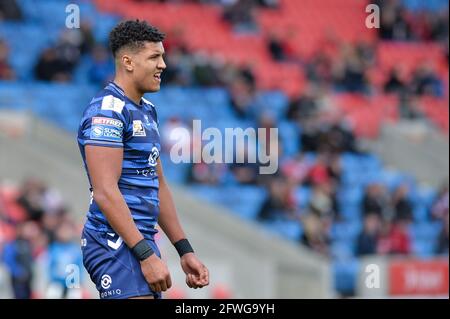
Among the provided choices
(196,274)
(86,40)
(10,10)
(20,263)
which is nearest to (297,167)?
(86,40)

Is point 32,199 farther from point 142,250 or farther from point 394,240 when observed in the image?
point 142,250

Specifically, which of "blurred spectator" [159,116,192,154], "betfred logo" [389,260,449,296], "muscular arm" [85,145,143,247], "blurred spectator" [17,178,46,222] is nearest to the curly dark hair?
"muscular arm" [85,145,143,247]

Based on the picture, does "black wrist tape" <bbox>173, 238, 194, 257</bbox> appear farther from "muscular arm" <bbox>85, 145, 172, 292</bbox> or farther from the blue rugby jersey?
"muscular arm" <bbox>85, 145, 172, 292</bbox>

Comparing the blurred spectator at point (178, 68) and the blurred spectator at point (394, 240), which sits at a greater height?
the blurred spectator at point (178, 68)

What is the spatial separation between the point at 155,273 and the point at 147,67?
104 centimetres

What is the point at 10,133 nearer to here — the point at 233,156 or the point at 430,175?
the point at 233,156

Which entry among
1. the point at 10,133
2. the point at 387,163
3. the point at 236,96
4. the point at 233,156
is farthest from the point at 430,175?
the point at 10,133

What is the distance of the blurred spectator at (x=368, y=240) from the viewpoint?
16.7 meters

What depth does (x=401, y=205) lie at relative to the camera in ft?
59.6

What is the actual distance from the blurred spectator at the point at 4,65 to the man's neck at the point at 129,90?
442 inches

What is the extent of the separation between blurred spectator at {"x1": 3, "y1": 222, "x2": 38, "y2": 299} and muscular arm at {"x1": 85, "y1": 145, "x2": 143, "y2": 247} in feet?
25.0

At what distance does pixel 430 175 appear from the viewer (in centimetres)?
2072

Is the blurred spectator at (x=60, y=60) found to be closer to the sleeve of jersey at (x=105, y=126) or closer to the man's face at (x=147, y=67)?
the man's face at (x=147, y=67)

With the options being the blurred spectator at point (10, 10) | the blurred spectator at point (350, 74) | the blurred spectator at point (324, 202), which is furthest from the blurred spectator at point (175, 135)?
the blurred spectator at point (350, 74)
